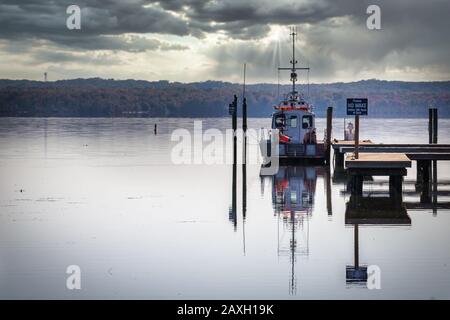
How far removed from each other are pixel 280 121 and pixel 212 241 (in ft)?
87.7

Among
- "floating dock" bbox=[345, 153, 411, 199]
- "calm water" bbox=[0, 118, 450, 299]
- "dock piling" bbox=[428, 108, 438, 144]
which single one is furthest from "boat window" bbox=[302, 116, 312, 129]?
"floating dock" bbox=[345, 153, 411, 199]

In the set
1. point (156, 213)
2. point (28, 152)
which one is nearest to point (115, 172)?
point (156, 213)

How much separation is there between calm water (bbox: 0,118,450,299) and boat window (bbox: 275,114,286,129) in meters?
9.94

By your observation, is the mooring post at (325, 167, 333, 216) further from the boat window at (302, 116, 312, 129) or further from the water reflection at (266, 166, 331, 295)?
the boat window at (302, 116, 312, 129)

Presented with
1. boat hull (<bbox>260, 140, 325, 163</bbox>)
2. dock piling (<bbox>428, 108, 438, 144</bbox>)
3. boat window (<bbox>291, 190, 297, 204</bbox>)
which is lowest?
boat window (<bbox>291, 190, 297, 204</bbox>)

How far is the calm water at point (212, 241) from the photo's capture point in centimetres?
1492

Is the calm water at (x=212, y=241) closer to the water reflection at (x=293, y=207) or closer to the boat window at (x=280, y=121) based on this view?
the water reflection at (x=293, y=207)

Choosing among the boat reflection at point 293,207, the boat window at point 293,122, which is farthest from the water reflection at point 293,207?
the boat window at point 293,122

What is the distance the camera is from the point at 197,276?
51.4 feet

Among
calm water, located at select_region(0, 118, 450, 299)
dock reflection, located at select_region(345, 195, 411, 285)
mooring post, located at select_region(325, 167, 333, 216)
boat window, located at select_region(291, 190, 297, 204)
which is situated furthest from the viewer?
boat window, located at select_region(291, 190, 297, 204)

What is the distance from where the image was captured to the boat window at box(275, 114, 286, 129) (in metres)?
46.1

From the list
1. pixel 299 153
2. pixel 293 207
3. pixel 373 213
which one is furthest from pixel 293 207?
pixel 299 153

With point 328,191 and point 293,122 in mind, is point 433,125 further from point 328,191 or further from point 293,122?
point 328,191

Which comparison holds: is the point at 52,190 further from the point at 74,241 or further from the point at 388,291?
the point at 388,291
